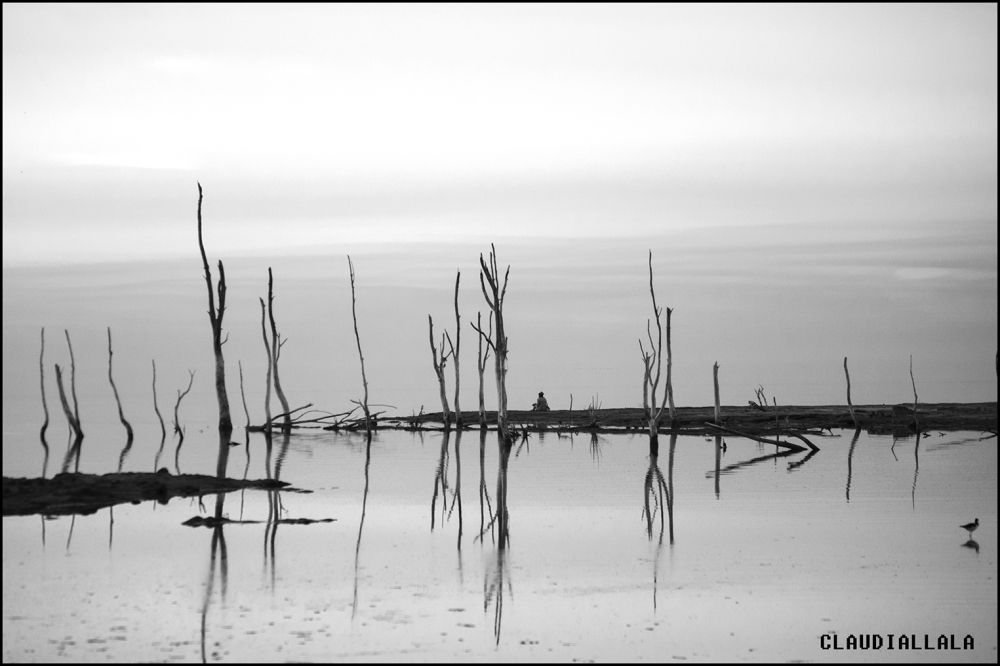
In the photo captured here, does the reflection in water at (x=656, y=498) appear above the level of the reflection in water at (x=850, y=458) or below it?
below

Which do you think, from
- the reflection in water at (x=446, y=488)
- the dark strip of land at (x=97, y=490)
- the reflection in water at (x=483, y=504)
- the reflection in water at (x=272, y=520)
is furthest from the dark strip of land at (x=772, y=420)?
the dark strip of land at (x=97, y=490)

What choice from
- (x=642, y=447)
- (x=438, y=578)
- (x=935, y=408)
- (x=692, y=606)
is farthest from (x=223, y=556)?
(x=935, y=408)

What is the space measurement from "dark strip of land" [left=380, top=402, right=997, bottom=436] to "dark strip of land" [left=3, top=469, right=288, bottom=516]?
57.3 ft

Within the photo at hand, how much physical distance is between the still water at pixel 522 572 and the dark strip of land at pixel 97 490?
52 centimetres

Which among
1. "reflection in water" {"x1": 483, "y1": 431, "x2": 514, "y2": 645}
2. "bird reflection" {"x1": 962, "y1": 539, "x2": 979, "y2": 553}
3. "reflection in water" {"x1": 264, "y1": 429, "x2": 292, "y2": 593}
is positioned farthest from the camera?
"bird reflection" {"x1": 962, "y1": 539, "x2": 979, "y2": 553}

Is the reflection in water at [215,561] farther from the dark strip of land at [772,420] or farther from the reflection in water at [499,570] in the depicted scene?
the dark strip of land at [772,420]

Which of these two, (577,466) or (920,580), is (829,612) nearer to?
(920,580)

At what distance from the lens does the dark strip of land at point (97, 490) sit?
18.0m

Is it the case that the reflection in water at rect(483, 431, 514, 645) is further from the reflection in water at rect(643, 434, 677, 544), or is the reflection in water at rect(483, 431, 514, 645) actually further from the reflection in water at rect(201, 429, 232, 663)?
the reflection in water at rect(201, 429, 232, 663)

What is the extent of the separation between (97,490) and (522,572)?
9272 millimetres

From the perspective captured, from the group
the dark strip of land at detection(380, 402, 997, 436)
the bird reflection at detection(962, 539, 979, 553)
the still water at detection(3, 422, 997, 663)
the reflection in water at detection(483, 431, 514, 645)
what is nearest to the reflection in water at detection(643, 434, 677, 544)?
the still water at detection(3, 422, 997, 663)

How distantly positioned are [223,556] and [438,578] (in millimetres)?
3184

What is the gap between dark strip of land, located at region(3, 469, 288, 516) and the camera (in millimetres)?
18016

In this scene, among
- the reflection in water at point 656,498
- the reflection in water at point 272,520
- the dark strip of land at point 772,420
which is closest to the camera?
the reflection in water at point 272,520
